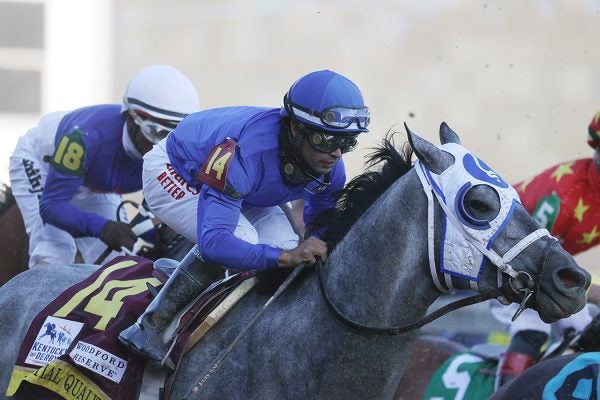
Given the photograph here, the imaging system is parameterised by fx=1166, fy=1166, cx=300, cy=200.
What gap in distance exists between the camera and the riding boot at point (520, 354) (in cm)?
618

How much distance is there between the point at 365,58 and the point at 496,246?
30.5 ft

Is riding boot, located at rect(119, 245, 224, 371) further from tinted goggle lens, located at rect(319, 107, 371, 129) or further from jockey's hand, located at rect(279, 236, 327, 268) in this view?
tinted goggle lens, located at rect(319, 107, 371, 129)

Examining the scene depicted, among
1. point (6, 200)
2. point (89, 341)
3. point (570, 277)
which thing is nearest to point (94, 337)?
point (89, 341)

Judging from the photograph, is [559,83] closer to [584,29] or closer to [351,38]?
[584,29]

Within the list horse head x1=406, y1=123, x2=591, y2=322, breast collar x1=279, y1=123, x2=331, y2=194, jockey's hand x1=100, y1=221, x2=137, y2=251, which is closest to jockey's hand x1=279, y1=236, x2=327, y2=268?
breast collar x1=279, y1=123, x2=331, y2=194

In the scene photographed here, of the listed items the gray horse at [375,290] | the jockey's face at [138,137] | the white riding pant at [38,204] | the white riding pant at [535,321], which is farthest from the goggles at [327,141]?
the white riding pant at [38,204]

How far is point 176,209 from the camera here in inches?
181

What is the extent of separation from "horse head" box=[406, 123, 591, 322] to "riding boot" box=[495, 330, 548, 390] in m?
2.57

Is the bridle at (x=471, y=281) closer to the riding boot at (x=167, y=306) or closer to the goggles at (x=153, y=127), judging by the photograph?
the riding boot at (x=167, y=306)

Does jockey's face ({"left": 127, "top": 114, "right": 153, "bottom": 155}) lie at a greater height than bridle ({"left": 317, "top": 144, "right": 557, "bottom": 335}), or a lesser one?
lesser

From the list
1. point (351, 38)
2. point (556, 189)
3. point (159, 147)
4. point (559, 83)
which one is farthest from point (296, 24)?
point (159, 147)

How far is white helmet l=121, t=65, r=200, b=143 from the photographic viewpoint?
5855mm

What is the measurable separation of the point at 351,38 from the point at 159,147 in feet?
27.3

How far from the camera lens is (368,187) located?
13.1 feet
